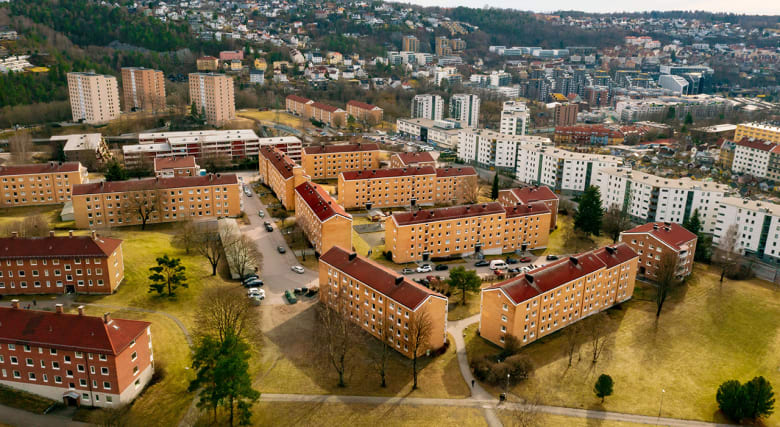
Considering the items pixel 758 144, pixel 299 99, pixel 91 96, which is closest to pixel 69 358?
pixel 91 96

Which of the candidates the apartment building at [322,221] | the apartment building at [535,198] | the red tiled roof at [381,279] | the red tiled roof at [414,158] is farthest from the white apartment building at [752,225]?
the apartment building at [322,221]

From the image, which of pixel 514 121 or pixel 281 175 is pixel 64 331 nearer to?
pixel 281 175

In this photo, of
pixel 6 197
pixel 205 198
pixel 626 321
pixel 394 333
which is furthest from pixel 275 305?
pixel 6 197

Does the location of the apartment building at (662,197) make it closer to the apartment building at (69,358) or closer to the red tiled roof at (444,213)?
the red tiled roof at (444,213)

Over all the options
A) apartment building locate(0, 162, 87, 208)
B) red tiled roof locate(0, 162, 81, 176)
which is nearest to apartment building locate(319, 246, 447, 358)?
apartment building locate(0, 162, 87, 208)

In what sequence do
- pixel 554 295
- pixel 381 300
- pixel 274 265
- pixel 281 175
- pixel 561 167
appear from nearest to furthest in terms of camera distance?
pixel 381 300
pixel 554 295
pixel 274 265
pixel 281 175
pixel 561 167

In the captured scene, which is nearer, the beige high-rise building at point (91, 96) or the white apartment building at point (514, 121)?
the beige high-rise building at point (91, 96)

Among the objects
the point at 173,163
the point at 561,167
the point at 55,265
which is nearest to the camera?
the point at 55,265

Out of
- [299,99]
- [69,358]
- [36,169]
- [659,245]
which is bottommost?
[69,358]
